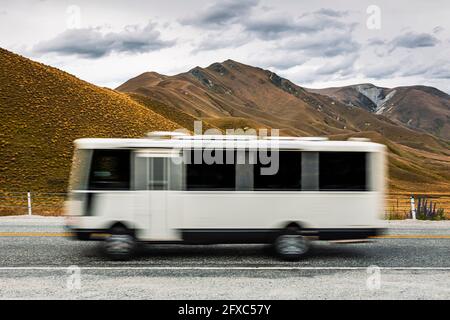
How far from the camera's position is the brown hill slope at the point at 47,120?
54.6 m

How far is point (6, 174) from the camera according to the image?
52.9m

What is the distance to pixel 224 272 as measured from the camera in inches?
398

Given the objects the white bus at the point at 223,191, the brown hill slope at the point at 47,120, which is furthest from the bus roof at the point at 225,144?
the brown hill slope at the point at 47,120

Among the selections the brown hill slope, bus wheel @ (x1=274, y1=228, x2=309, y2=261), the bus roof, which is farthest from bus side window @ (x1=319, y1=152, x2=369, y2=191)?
the brown hill slope

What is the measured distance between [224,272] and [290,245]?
187 cm

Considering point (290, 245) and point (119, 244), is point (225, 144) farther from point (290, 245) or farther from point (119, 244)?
point (119, 244)

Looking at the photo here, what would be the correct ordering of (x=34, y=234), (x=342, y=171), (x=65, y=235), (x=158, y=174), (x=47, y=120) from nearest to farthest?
1. (x=158, y=174)
2. (x=342, y=171)
3. (x=65, y=235)
4. (x=34, y=234)
5. (x=47, y=120)

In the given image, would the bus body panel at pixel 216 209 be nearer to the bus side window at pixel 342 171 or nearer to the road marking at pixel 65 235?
the bus side window at pixel 342 171

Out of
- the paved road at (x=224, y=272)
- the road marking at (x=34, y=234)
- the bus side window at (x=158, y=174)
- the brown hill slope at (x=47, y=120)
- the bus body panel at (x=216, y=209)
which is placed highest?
the brown hill slope at (x=47, y=120)

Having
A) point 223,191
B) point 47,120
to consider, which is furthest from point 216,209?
point 47,120

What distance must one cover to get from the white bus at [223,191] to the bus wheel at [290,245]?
2 centimetres

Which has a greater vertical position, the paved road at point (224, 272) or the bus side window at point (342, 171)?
the bus side window at point (342, 171)
